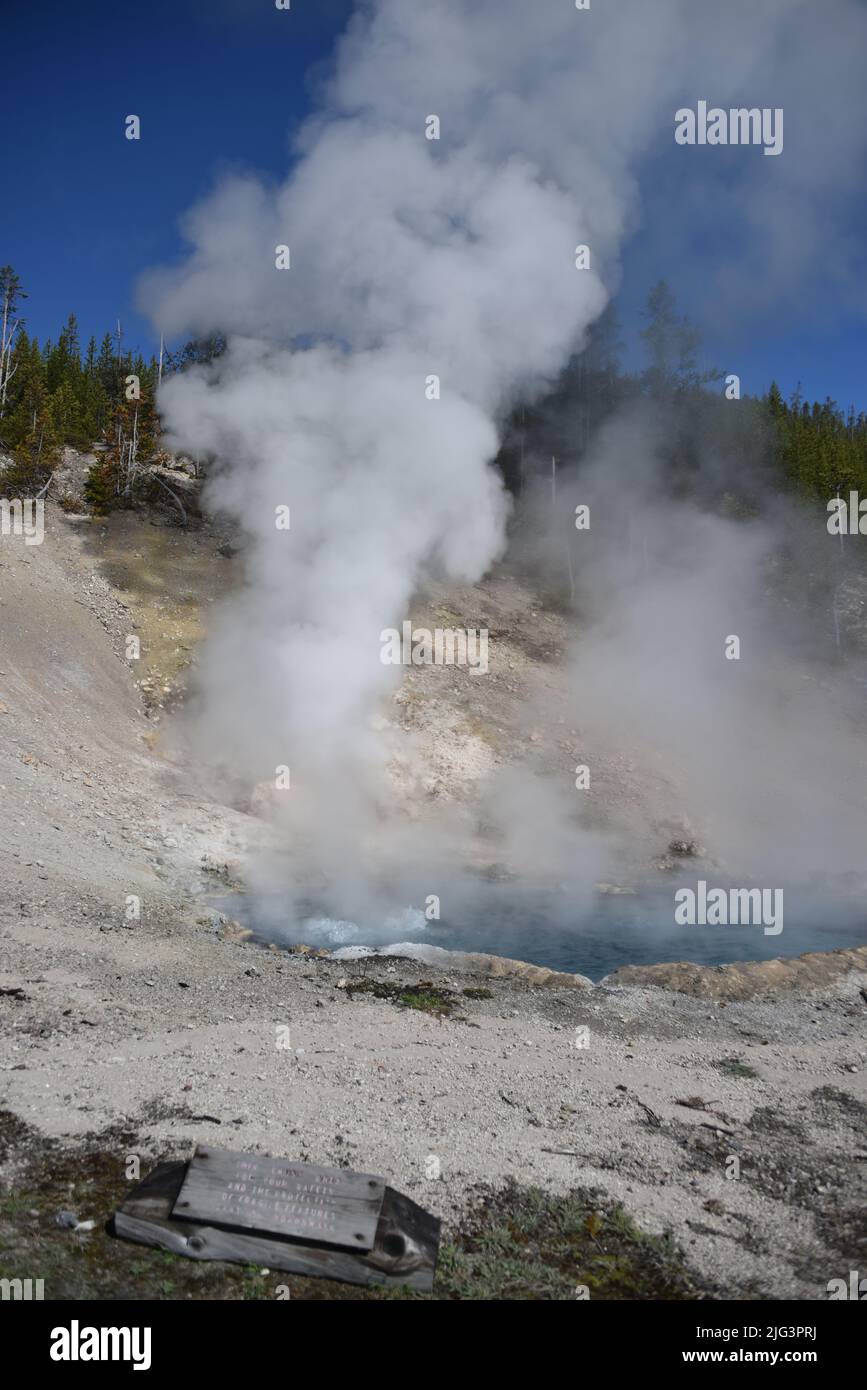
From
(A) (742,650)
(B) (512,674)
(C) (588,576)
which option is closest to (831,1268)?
(B) (512,674)

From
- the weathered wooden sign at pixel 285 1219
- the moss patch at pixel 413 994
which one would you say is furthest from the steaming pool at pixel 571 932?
the weathered wooden sign at pixel 285 1219

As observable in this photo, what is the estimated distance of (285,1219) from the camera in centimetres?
470

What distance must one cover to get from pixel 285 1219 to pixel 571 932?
9548mm

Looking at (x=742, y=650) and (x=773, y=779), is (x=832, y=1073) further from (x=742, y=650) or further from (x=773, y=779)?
(x=742, y=650)

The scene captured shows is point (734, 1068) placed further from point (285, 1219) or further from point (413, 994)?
point (285, 1219)

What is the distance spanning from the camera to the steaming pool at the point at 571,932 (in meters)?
12.5

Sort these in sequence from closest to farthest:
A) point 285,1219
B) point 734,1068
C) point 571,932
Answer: point 285,1219 < point 734,1068 < point 571,932

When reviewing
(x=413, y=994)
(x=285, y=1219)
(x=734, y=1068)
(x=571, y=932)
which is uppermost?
(x=571, y=932)

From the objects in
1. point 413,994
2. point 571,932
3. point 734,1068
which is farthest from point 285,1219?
point 571,932

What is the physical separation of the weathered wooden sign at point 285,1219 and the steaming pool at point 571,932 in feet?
22.3

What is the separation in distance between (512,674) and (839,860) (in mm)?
10512

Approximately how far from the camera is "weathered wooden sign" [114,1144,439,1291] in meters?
4.52

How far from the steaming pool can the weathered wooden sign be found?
22.3 feet
